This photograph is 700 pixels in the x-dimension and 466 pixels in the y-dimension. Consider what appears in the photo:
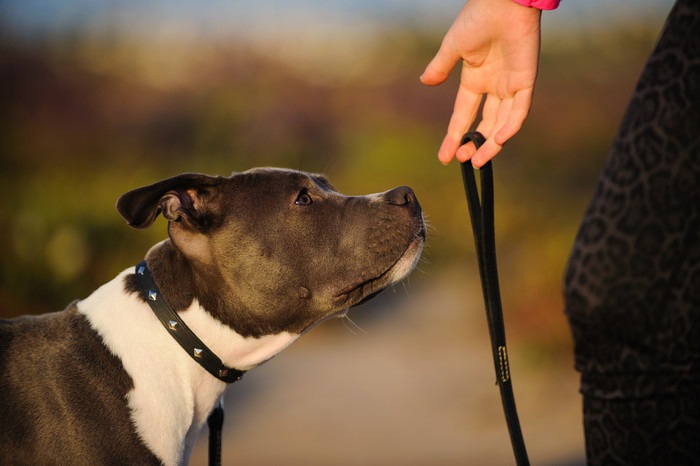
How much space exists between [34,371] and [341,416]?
118 inches

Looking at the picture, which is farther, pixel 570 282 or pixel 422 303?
pixel 422 303

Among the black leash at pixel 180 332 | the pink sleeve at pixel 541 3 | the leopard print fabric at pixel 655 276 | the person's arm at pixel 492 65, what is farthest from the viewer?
the black leash at pixel 180 332

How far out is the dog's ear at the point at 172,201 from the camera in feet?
9.19

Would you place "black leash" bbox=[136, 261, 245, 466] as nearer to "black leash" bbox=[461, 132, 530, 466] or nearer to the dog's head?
the dog's head

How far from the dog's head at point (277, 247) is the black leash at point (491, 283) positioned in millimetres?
381

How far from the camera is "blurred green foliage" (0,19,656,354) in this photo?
7.22 m

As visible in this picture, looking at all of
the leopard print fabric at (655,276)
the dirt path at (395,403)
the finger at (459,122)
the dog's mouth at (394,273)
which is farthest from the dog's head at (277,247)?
the dirt path at (395,403)

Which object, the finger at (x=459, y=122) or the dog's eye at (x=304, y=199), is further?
the dog's eye at (x=304, y=199)

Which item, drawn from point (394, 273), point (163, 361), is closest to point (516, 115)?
point (394, 273)

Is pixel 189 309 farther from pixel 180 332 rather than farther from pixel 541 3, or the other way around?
pixel 541 3

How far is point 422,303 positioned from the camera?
7.96 metres

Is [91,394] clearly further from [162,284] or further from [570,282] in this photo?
[570,282]

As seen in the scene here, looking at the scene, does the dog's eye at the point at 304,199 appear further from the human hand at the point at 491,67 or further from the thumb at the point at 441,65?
the thumb at the point at 441,65

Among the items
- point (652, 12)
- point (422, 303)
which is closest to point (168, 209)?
point (422, 303)
